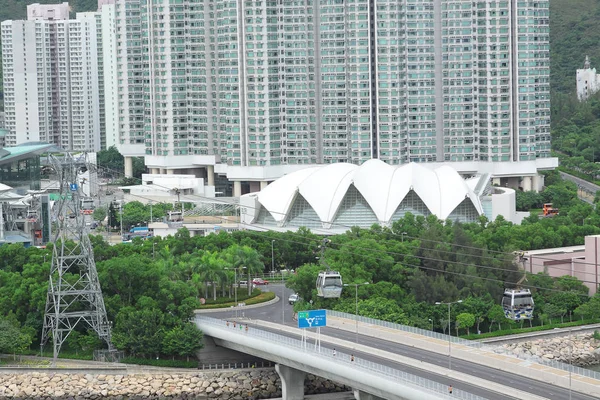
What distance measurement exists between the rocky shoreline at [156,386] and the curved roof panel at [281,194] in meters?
32.8

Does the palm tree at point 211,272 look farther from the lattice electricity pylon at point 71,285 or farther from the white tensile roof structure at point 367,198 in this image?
the white tensile roof structure at point 367,198

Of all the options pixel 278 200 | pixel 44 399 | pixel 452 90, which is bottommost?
pixel 44 399

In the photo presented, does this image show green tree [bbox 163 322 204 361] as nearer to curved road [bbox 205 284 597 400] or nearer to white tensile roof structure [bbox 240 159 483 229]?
curved road [bbox 205 284 597 400]

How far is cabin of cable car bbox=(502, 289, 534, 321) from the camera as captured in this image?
77.8m

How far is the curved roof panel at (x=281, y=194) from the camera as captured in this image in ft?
337

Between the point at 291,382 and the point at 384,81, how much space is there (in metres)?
53.3

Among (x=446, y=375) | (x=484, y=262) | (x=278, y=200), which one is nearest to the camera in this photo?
(x=446, y=375)

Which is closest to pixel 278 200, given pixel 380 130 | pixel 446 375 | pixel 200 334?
pixel 380 130

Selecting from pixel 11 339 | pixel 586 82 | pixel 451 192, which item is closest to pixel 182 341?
pixel 11 339

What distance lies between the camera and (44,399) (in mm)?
69250

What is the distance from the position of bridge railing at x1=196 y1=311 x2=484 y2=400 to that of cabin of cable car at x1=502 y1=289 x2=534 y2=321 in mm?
13786

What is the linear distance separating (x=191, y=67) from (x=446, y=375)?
6820cm

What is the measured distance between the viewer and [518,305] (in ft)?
255

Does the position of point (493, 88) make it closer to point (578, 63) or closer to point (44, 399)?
point (44, 399)
